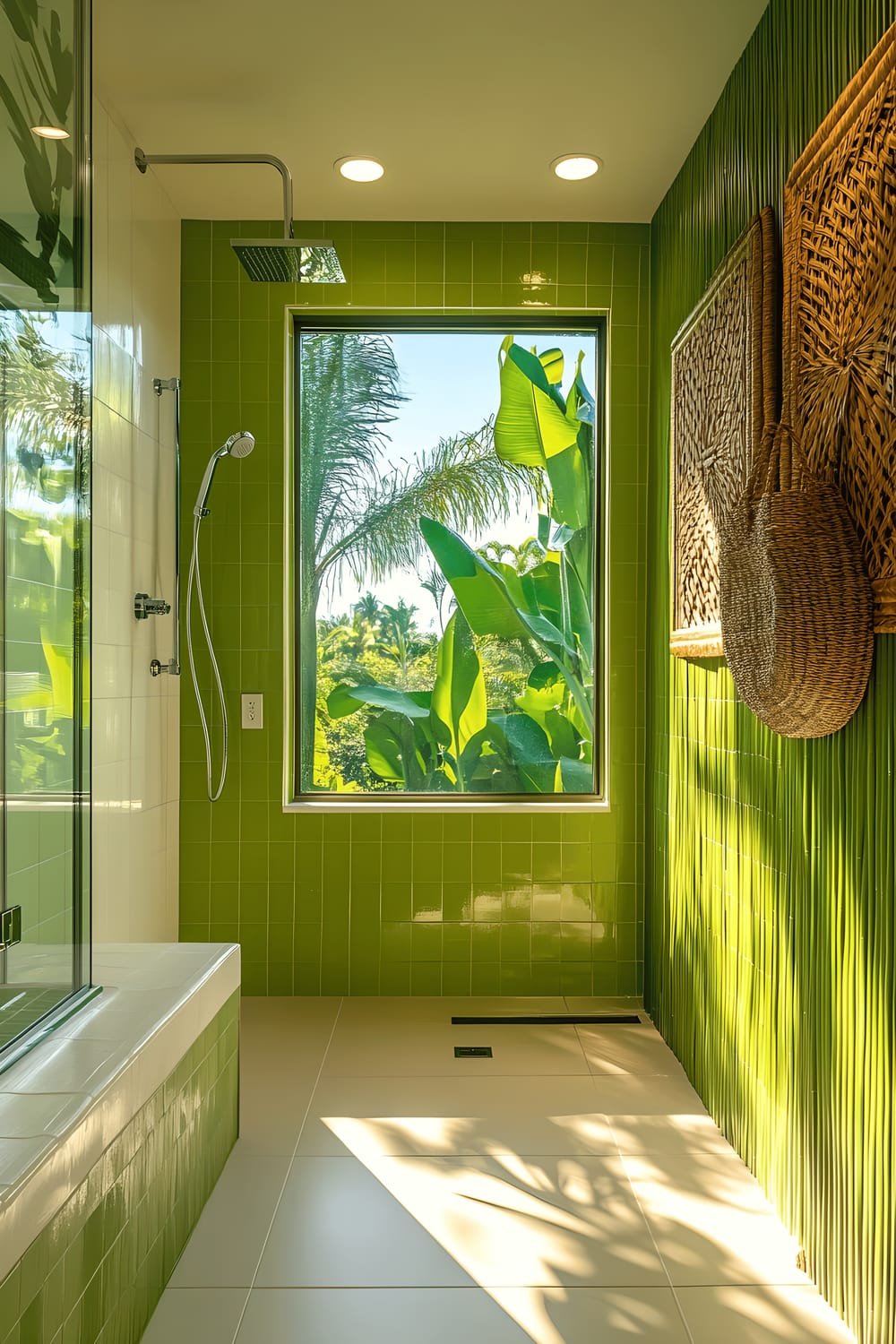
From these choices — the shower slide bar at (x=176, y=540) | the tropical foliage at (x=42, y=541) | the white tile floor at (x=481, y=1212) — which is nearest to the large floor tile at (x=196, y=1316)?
the white tile floor at (x=481, y=1212)

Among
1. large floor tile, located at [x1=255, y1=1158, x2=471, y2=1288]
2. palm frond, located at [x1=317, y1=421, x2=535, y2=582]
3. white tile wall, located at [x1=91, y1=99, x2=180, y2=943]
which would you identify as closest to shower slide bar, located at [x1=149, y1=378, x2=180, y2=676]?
white tile wall, located at [x1=91, y1=99, x2=180, y2=943]

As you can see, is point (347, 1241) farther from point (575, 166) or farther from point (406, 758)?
point (575, 166)

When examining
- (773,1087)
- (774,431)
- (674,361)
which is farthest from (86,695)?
(674,361)

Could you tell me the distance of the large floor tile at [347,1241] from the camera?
192cm

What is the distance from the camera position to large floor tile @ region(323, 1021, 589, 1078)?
2.91 m

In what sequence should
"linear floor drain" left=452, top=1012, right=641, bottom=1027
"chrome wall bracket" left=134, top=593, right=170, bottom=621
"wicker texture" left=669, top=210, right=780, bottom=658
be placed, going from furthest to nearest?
"linear floor drain" left=452, top=1012, right=641, bottom=1027 < "chrome wall bracket" left=134, top=593, right=170, bottom=621 < "wicker texture" left=669, top=210, right=780, bottom=658

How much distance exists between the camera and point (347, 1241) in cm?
204

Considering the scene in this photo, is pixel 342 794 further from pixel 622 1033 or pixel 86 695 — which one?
pixel 86 695

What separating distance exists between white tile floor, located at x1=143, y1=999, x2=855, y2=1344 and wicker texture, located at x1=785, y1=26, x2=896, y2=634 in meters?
1.32

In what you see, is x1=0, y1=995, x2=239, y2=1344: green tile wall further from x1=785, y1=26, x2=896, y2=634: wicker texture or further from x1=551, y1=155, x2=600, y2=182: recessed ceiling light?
x1=551, y1=155, x2=600, y2=182: recessed ceiling light

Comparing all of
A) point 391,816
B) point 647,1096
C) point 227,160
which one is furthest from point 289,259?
point 647,1096

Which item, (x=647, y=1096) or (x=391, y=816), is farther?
(x=391, y=816)

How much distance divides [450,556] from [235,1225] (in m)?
2.22

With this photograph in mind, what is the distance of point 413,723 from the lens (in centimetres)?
362
